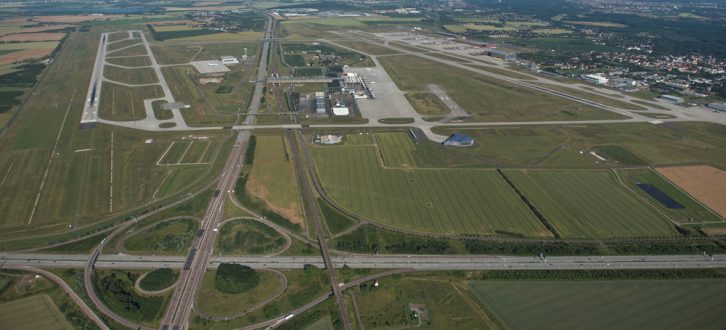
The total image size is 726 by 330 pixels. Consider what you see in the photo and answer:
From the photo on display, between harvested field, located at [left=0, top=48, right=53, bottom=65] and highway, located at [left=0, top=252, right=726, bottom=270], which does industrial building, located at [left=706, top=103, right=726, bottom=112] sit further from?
harvested field, located at [left=0, top=48, right=53, bottom=65]

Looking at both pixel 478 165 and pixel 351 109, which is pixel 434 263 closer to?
pixel 478 165

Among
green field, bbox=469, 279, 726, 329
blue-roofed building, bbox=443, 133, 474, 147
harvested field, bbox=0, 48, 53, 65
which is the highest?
harvested field, bbox=0, 48, 53, 65

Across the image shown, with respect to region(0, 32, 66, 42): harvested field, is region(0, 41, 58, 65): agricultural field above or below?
below

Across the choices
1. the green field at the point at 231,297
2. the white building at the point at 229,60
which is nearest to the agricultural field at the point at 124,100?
the white building at the point at 229,60

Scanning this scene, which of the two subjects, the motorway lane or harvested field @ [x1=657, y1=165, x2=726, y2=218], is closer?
the motorway lane

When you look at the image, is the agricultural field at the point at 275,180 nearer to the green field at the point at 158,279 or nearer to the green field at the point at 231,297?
the green field at the point at 231,297

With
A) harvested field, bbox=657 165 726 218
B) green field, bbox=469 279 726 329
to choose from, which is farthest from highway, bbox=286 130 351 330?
harvested field, bbox=657 165 726 218

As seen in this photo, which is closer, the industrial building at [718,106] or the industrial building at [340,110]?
the industrial building at [340,110]
